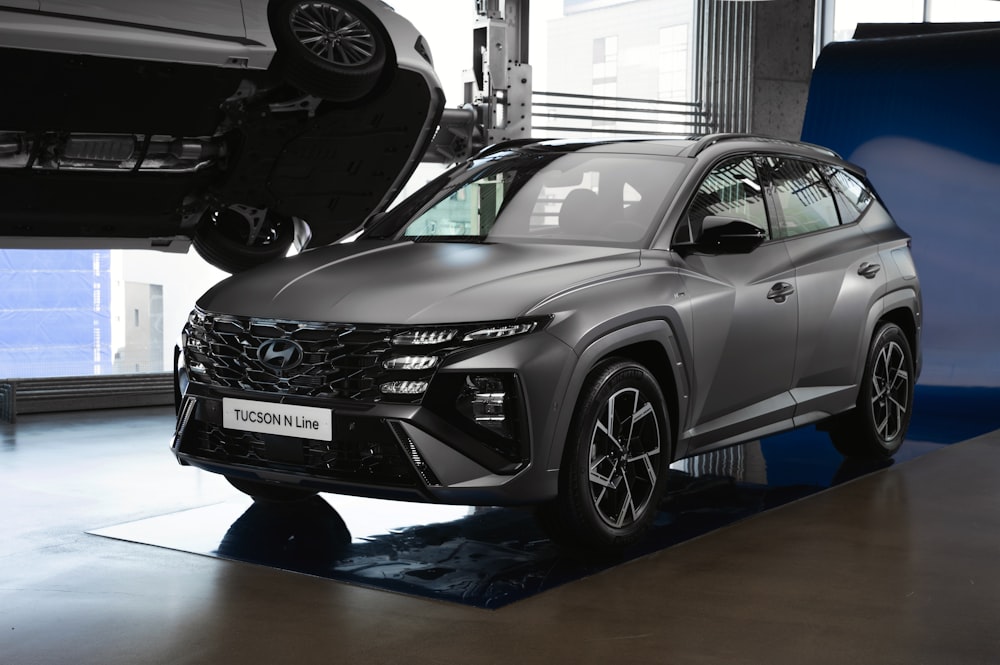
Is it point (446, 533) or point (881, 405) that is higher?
point (881, 405)

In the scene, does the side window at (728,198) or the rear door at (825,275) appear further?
the rear door at (825,275)

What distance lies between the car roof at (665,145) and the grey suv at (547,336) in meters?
0.02

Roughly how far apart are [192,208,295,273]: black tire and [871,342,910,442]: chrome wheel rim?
3.75 metres

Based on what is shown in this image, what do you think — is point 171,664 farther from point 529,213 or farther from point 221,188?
point 221,188

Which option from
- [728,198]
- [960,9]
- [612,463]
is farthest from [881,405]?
[960,9]

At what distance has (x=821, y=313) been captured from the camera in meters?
5.43

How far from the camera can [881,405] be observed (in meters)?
6.21

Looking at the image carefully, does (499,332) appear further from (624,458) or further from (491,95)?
(491,95)

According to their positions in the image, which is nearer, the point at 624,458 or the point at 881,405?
the point at 624,458

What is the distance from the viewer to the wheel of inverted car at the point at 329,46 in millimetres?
6368

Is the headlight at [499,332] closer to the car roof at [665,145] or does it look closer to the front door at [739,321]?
the front door at [739,321]

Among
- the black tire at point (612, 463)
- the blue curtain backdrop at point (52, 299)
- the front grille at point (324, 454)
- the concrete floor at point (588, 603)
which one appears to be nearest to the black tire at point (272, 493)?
the concrete floor at point (588, 603)

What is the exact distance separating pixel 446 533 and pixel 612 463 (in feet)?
2.77

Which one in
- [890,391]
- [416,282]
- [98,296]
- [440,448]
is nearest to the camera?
[440,448]
